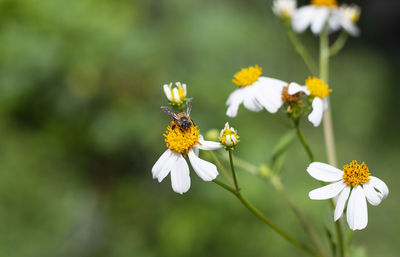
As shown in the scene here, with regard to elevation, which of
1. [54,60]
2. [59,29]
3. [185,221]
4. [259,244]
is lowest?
[259,244]

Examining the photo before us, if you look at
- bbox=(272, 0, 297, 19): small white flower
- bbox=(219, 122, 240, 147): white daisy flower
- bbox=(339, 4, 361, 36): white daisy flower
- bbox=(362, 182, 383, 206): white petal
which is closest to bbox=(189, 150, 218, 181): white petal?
bbox=(219, 122, 240, 147): white daisy flower

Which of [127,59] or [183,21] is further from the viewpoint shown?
[183,21]

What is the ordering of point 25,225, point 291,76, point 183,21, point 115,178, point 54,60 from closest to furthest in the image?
point 25,225, point 54,60, point 115,178, point 183,21, point 291,76

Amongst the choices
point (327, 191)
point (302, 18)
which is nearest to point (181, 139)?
point (327, 191)

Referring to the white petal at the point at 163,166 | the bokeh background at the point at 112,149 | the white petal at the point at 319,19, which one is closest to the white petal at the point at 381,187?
the white petal at the point at 163,166

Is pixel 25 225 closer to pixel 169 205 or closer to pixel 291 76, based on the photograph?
pixel 169 205

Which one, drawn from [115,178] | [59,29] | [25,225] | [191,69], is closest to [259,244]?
[115,178]
